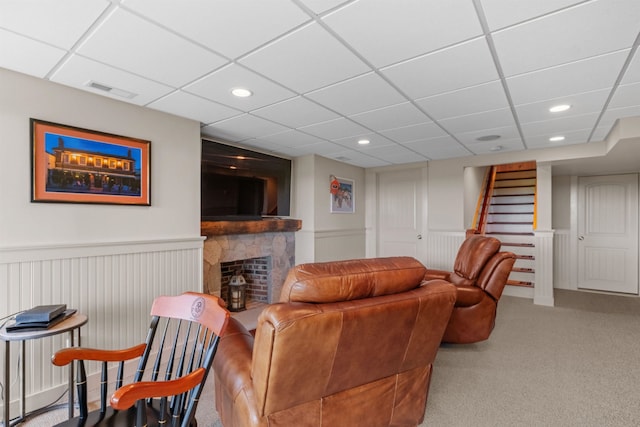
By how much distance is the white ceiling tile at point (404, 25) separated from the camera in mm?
1431

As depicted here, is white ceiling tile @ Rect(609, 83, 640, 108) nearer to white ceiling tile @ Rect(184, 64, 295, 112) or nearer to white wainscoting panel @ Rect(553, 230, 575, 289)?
white ceiling tile @ Rect(184, 64, 295, 112)

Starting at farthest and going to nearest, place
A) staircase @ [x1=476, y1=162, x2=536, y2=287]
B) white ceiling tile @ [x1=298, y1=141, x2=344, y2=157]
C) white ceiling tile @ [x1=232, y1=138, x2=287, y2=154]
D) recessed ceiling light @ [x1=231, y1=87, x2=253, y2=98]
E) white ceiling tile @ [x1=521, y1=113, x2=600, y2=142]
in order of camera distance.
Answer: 1. staircase @ [x1=476, y1=162, x2=536, y2=287]
2. white ceiling tile @ [x1=298, y1=141, x2=344, y2=157]
3. white ceiling tile @ [x1=232, y1=138, x2=287, y2=154]
4. white ceiling tile @ [x1=521, y1=113, x2=600, y2=142]
5. recessed ceiling light @ [x1=231, y1=87, x2=253, y2=98]

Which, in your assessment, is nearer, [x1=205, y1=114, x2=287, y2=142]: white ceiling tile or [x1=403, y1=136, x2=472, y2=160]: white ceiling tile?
[x1=205, y1=114, x2=287, y2=142]: white ceiling tile

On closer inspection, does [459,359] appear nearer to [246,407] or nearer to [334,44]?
[246,407]

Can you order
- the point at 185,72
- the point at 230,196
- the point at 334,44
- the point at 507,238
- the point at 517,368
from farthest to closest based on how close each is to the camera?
the point at 507,238 < the point at 230,196 < the point at 517,368 < the point at 185,72 < the point at 334,44

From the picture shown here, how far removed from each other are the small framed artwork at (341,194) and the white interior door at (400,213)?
0.70m

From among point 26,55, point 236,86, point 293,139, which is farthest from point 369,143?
point 26,55

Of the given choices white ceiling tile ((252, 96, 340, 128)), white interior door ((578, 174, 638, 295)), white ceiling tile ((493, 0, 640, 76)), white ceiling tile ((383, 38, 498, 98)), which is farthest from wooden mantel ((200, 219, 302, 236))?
white interior door ((578, 174, 638, 295))

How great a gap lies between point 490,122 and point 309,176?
2436mm

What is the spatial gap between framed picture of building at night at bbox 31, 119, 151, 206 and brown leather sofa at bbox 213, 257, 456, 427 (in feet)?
5.03

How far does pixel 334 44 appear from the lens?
1.74 metres

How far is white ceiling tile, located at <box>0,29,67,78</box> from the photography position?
5.54 feet

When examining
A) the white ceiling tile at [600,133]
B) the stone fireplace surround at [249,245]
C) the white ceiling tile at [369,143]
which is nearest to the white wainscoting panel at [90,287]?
the stone fireplace surround at [249,245]

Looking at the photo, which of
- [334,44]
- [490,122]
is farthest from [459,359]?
[334,44]
